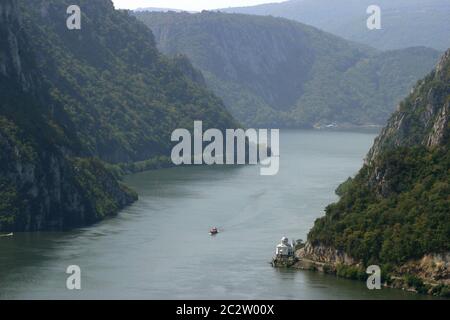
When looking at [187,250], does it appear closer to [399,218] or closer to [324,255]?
[324,255]

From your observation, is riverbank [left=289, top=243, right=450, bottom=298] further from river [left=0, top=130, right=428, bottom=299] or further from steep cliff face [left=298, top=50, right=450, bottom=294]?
river [left=0, top=130, right=428, bottom=299]

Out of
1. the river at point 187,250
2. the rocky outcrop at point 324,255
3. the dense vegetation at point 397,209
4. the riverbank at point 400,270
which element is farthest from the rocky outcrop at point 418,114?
the riverbank at point 400,270

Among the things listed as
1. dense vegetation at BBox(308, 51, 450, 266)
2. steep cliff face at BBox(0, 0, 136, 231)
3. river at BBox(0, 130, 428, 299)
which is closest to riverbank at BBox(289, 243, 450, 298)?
dense vegetation at BBox(308, 51, 450, 266)

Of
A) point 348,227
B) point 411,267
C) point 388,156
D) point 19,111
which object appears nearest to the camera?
point 411,267

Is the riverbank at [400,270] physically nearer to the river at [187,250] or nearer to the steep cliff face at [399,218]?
the steep cliff face at [399,218]

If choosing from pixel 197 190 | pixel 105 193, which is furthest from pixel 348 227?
pixel 197 190

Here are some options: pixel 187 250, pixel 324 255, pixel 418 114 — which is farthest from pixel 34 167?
pixel 418 114
